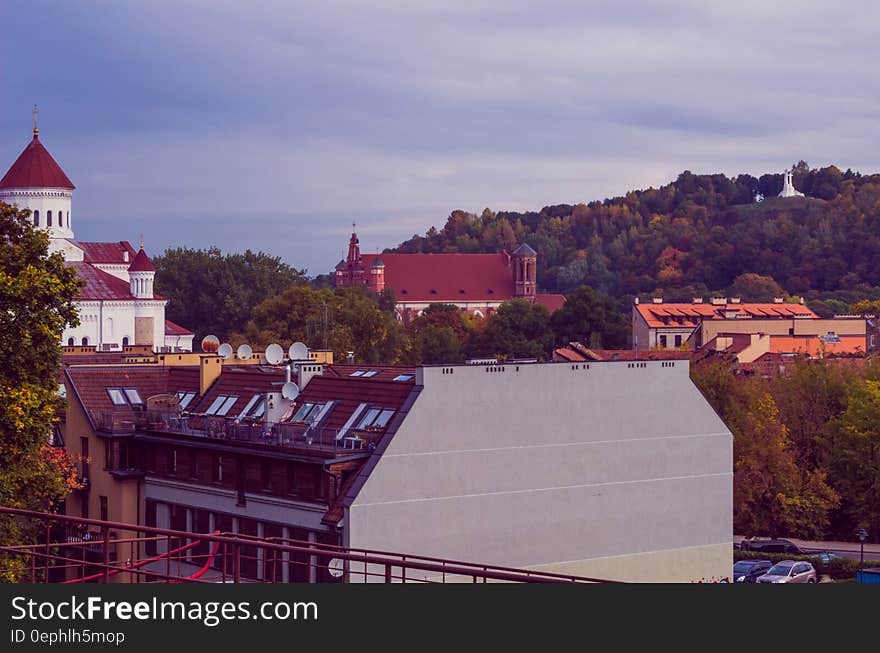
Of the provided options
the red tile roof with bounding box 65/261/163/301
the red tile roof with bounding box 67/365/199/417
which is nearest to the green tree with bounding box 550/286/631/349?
the red tile roof with bounding box 65/261/163/301

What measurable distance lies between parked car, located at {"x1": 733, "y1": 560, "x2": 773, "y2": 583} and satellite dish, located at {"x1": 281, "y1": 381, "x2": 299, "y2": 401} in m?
15.1

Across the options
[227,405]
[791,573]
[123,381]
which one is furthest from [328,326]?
[791,573]

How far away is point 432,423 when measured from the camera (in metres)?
37.6

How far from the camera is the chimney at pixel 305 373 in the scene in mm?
43000

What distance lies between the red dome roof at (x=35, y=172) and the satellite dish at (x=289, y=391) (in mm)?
82564

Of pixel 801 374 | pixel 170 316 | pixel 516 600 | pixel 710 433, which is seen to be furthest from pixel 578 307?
pixel 516 600

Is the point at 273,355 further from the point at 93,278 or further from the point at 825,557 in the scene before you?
the point at 93,278

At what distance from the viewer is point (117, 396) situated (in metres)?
48.3

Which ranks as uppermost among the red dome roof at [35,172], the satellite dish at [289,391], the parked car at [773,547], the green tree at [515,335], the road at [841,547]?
the red dome roof at [35,172]

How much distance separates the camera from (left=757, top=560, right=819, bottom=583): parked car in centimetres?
4678

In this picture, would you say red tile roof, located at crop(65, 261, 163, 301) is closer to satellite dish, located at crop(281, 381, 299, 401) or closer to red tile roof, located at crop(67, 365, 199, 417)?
red tile roof, located at crop(67, 365, 199, 417)

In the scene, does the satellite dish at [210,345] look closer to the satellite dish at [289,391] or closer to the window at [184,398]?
the window at [184,398]

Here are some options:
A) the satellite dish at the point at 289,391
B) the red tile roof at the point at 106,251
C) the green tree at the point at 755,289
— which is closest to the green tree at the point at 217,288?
the red tile roof at the point at 106,251

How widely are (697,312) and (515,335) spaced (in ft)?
58.5
